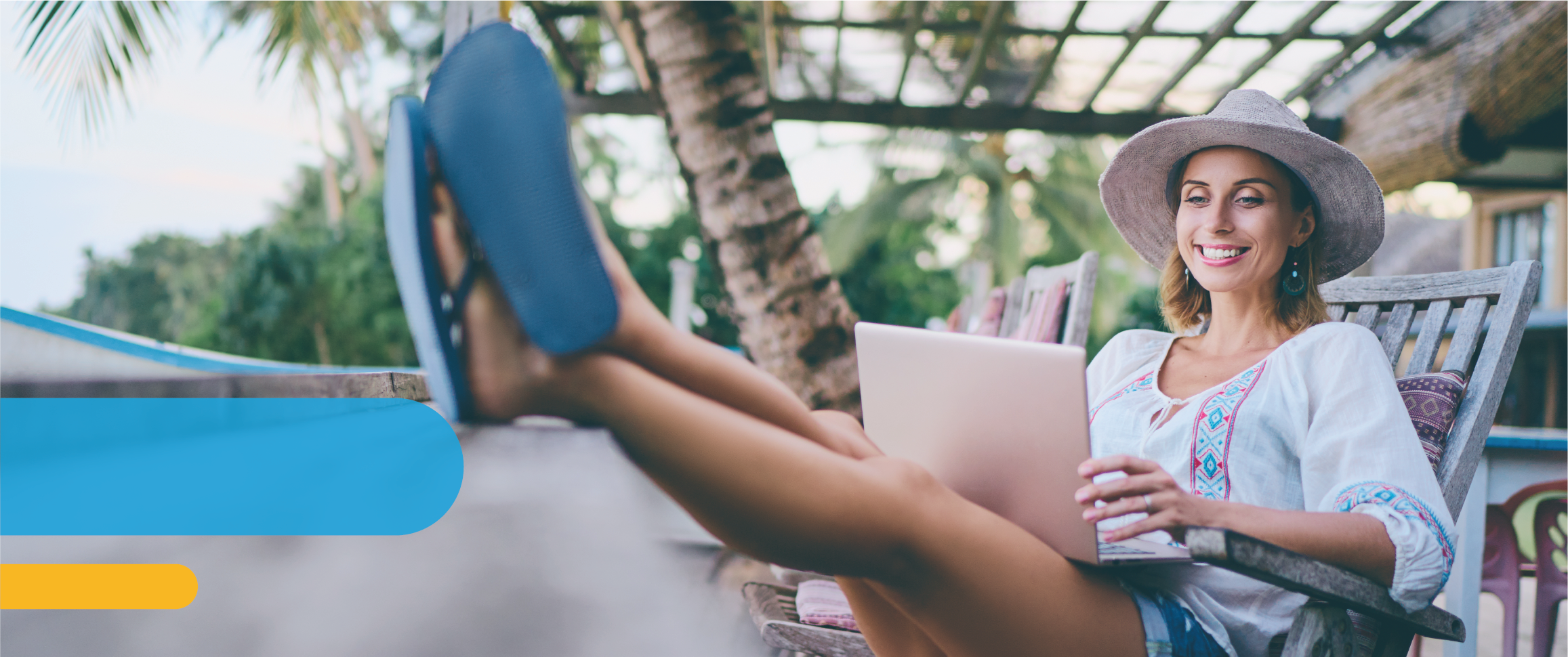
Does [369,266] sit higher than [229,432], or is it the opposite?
[369,266]

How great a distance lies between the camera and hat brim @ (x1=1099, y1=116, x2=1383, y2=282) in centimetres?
143

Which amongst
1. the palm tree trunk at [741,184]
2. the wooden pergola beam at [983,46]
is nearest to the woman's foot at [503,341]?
the palm tree trunk at [741,184]

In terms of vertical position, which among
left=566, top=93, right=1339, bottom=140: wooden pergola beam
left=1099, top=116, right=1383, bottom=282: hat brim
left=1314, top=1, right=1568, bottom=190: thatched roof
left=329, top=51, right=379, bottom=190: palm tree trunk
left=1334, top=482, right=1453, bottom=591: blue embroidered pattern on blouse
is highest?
left=329, top=51, right=379, bottom=190: palm tree trunk

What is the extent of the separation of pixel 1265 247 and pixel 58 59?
19.6 ft

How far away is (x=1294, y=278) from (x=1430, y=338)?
0.98 ft

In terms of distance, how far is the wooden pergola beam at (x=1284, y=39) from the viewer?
13.2 feet

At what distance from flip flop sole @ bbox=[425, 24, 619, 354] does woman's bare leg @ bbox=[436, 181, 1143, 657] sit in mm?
38

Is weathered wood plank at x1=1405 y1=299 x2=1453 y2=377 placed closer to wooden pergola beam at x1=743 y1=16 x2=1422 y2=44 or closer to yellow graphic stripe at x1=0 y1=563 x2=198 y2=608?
wooden pergola beam at x1=743 y1=16 x2=1422 y2=44

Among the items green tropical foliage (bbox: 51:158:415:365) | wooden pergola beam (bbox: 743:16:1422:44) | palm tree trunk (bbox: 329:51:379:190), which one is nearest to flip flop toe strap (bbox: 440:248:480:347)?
wooden pergola beam (bbox: 743:16:1422:44)

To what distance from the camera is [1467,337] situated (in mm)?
1450

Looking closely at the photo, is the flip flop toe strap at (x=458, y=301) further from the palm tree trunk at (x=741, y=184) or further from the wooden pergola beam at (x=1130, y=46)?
the wooden pergola beam at (x=1130, y=46)

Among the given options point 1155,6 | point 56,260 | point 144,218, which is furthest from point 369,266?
point 1155,6

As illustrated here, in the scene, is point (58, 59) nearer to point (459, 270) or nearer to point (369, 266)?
point (459, 270)

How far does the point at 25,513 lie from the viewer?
7.56 metres
